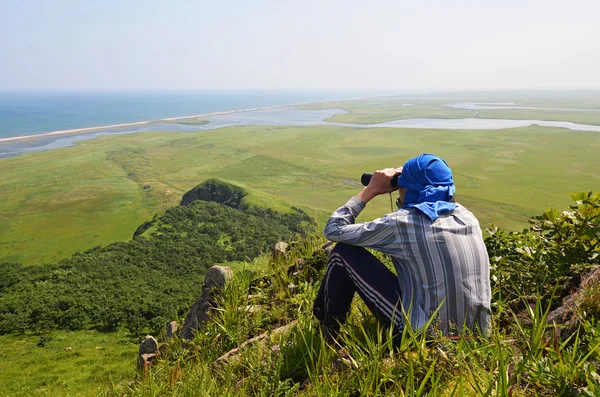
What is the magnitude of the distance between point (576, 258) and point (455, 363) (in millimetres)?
1845

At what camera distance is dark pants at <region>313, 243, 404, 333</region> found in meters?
2.35

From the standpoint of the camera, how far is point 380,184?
2.82 metres

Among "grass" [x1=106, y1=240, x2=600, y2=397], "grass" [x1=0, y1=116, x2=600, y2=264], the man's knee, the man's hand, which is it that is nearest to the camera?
"grass" [x1=106, y1=240, x2=600, y2=397]

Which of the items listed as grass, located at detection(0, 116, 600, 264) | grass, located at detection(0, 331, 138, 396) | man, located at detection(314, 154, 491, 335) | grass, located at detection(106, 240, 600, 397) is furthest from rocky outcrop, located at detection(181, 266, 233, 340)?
grass, located at detection(0, 116, 600, 264)

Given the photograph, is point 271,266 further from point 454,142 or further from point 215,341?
point 454,142

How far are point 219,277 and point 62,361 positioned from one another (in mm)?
17645

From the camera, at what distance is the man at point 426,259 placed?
209 cm

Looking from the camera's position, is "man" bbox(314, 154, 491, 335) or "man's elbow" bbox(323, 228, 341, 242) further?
"man's elbow" bbox(323, 228, 341, 242)

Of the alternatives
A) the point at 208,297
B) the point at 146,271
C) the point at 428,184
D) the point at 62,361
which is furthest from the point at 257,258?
the point at 146,271

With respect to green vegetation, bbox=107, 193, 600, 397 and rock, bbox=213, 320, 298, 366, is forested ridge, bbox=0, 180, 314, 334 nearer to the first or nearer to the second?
green vegetation, bbox=107, 193, 600, 397

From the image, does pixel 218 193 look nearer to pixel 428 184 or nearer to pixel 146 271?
pixel 146 271

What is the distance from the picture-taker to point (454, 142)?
78.6 meters

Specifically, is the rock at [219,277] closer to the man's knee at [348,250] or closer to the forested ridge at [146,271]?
the man's knee at [348,250]

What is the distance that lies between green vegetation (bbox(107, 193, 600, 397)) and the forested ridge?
36.4 feet
